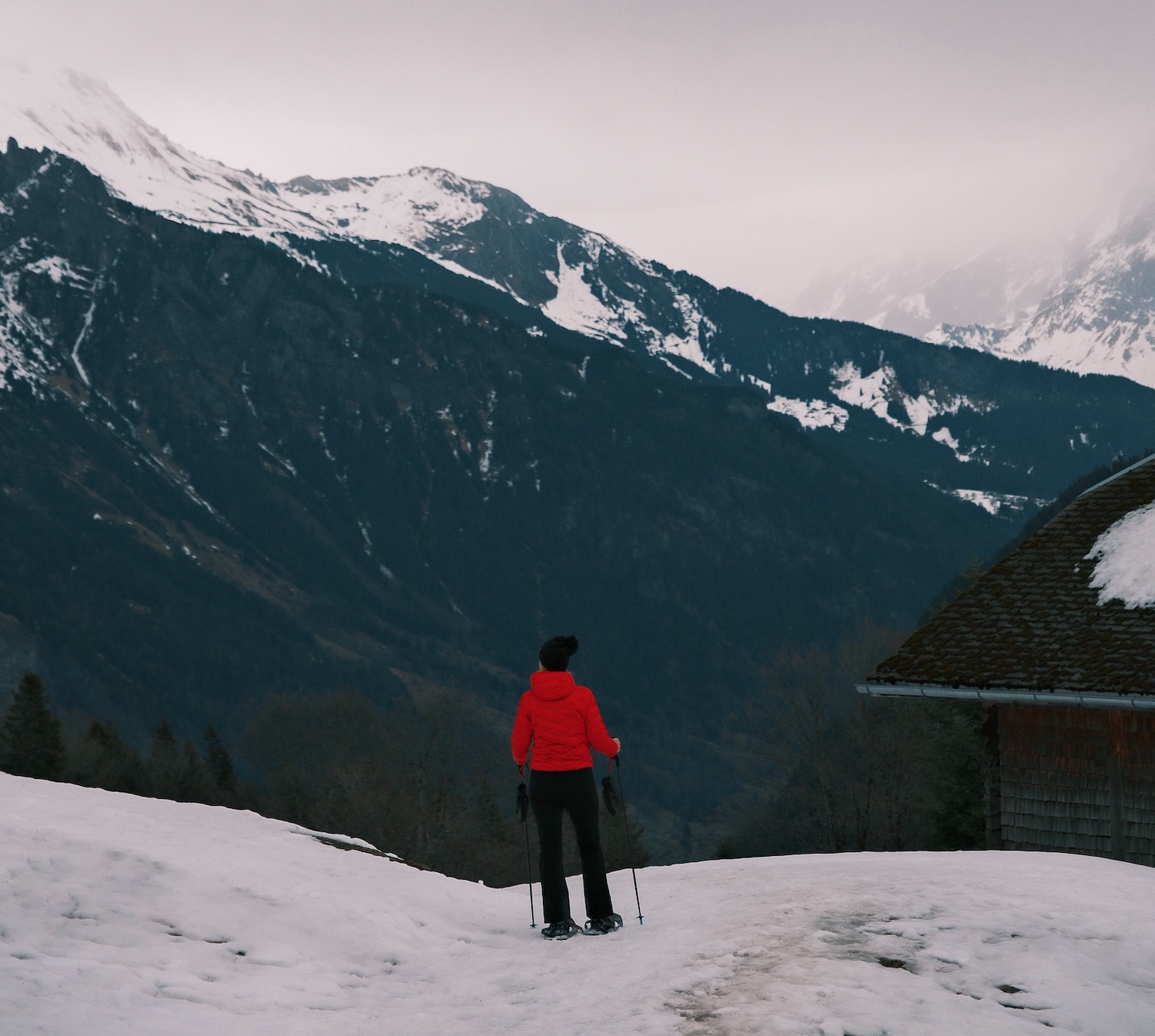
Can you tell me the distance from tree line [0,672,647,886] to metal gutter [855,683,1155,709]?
3652cm

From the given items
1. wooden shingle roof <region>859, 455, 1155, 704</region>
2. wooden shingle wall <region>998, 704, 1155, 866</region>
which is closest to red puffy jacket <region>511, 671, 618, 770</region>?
wooden shingle roof <region>859, 455, 1155, 704</region>

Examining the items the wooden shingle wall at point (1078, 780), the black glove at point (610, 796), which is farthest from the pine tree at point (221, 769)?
the black glove at point (610, 796)

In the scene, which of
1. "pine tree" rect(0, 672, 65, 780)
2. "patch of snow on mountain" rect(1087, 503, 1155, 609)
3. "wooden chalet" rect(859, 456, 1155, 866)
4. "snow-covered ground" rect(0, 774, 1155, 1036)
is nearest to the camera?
"snow-covered ground" rect(0, 774, 1155, 1036)

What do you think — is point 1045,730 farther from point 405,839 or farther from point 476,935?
point 405,839

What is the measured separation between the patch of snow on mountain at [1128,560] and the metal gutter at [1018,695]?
161 cm

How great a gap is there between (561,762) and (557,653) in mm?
841

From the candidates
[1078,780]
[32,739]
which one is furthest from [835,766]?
[32,739]

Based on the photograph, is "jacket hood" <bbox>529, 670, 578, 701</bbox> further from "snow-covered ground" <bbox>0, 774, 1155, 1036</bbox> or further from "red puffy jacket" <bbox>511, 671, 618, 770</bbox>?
"snow-covered ground" <bbox>0, 774, 1155, 1036</bbox>

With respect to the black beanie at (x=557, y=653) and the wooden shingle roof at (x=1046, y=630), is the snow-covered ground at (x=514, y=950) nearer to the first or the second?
the black beanie at (x=557, y=653)

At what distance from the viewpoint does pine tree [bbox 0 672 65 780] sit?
7100 cm

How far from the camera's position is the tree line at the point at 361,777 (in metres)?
58.8

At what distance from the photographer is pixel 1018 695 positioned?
13.9 m

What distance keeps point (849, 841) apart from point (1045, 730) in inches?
1525

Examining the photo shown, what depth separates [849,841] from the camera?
51406 millimetres
